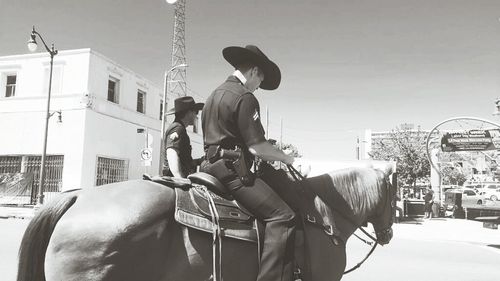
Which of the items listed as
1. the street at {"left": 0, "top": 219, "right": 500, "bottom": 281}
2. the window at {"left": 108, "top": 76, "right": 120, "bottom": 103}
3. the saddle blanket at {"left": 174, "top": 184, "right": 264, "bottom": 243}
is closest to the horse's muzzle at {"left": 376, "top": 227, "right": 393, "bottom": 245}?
the saddle blanket at {"left": 174, "top": 184, "right": 264, "bottom": 243}

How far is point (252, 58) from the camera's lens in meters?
3.48

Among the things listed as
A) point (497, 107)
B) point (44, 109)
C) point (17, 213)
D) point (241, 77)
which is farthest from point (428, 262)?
point (44, 109)

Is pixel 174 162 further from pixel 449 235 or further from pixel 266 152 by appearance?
pixel 449 235

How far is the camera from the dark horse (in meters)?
2.53

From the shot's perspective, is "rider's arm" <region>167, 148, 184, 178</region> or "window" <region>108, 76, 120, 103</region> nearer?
"rider's arm" <region>167, 148, 184, 178</region>

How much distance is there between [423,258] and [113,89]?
25.8m

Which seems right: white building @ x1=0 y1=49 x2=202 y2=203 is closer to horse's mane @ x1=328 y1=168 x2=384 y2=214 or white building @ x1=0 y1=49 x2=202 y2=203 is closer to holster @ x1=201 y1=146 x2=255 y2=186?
horse's mane @ x1=328 y1=168 x2=384 y2=214

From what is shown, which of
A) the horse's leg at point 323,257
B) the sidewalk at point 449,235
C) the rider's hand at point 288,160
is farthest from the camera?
the sidewalk at point 449,235

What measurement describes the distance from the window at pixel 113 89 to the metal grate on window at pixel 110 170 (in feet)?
15.1

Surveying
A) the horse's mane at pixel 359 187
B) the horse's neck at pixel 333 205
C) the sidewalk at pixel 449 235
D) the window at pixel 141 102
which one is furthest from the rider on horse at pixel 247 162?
the window at pixel 141 102

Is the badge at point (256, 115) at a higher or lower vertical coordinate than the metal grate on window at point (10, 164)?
higher

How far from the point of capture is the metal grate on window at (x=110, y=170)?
28.1 metres

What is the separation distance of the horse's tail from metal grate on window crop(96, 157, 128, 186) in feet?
86.1

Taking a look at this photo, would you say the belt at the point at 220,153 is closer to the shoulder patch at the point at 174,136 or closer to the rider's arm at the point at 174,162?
the rider's arm at the point at 174,162
